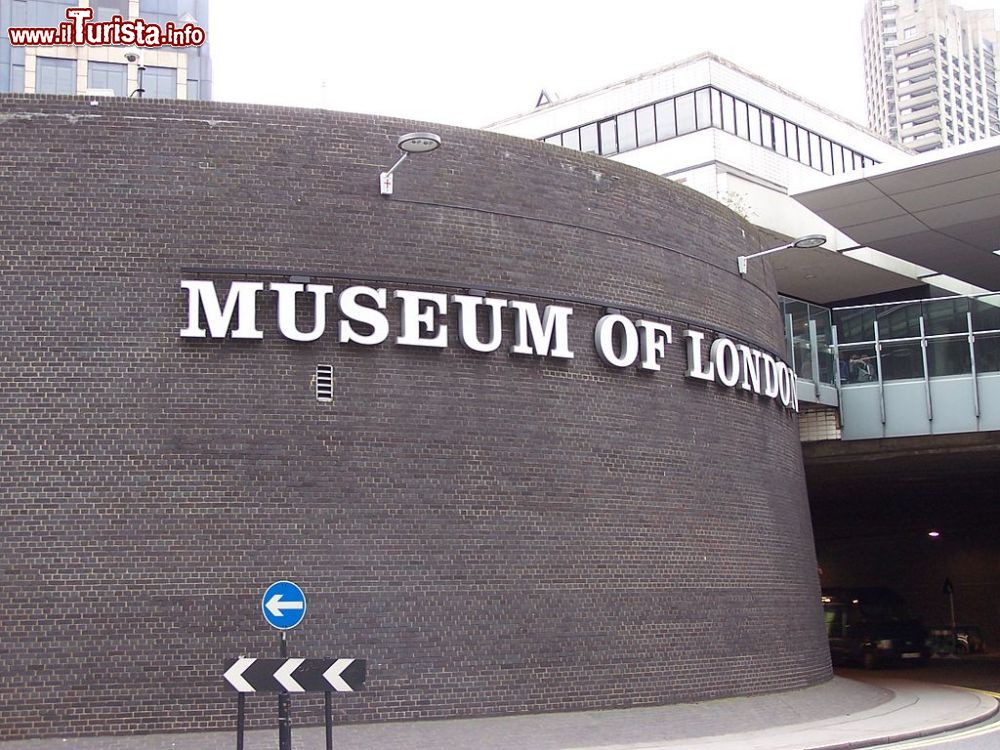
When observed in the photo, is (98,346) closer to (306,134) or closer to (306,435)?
(306,435)

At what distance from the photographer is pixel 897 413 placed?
97.1 ft

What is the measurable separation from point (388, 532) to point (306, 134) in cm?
574

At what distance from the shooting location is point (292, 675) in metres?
11.8

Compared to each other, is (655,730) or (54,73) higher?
(54,73)

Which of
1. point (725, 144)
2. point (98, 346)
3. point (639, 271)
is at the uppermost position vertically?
point (725, 144)

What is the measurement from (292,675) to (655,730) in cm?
690

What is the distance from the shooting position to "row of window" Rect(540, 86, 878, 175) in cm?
4616

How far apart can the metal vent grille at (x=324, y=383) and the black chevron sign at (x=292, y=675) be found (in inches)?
227

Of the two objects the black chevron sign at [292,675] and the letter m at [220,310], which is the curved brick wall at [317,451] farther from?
the black chevron sign at [292,675]

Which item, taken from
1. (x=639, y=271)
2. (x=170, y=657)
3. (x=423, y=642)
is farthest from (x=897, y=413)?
(x=170, y=657)

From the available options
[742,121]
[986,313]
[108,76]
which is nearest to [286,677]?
[986,313]

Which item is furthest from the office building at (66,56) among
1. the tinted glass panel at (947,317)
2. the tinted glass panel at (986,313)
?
the tinted glass panel at (986,313)

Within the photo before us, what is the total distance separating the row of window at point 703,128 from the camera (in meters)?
46.2

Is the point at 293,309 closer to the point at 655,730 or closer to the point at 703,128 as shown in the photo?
the point at 655,730
